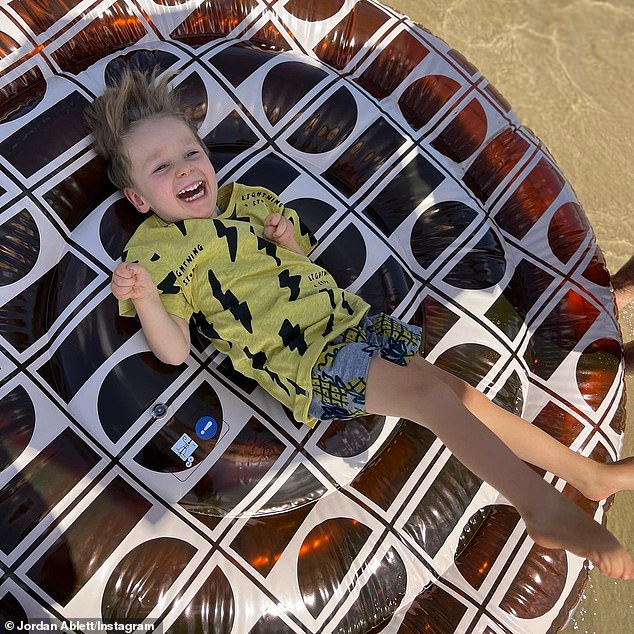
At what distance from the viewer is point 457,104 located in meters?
1.86

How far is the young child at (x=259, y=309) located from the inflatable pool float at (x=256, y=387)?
137 millimetres

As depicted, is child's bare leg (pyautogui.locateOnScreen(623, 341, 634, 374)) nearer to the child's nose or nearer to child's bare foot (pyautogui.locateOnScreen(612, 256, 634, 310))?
child's bare foot (pyautogui.locateOnScreen(612, 256, 634, 310))

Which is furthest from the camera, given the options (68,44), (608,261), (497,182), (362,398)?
(608,261)

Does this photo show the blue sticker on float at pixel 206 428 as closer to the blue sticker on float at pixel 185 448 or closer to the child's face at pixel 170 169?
the blue sticker on float at pixel 185 448

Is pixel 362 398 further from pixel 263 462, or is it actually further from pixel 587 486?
pixel 587 486

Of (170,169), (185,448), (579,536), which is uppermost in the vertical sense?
(170,169)

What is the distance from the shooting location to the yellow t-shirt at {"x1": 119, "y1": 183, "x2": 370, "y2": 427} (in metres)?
1.36

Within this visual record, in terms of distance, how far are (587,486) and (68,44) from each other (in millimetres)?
1755

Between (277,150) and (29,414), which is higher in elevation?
(277,150)

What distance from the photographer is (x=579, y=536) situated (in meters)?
1.12

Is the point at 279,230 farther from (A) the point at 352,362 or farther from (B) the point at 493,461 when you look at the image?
(B) the point at 493,461

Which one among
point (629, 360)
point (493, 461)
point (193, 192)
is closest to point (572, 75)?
point (629, 360)

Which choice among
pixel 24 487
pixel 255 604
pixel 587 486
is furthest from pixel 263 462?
pixel 587 486

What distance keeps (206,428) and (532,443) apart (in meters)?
0.75
